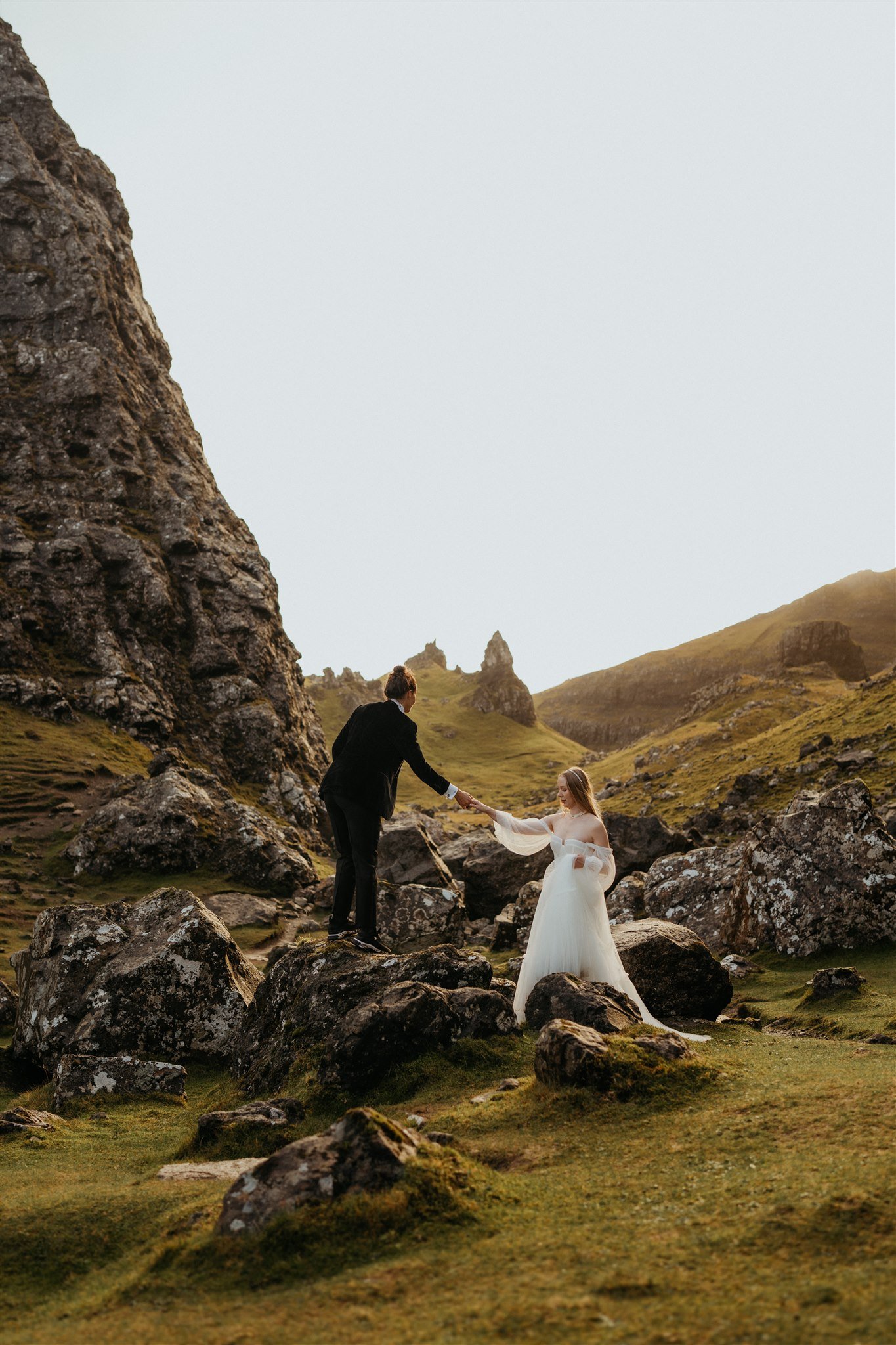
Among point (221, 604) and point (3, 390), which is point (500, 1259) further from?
point (3, 390)

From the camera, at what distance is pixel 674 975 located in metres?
16.5

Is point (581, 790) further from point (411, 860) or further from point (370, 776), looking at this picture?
point (411, 860)

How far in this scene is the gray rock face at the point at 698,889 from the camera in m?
26.9

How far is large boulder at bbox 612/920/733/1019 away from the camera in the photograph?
16312 millimetres

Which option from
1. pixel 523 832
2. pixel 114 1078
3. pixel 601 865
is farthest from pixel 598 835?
pixel 114 1078

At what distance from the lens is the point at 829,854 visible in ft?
78.0

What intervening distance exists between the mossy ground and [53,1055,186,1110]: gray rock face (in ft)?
14.8

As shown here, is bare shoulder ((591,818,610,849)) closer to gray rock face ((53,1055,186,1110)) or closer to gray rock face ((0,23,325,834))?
gray rock face ((53,1055,186,1110))

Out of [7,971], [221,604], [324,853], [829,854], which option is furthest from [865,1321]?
[221,604]

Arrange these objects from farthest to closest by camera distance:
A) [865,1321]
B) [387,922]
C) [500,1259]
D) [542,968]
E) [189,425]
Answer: [189,425] → [387,922] → [542,968] → [500,1259] → [865,1321]

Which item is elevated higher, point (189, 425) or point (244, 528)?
point (189, 425)

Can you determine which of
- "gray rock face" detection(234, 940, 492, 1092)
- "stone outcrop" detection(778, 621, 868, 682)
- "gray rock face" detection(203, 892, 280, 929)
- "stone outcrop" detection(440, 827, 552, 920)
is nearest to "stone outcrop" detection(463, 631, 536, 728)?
"stone outcrop" detection(778, 621, 868, 682)

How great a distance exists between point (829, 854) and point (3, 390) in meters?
70.7

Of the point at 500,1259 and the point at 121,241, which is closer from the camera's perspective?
the point at 500,1259
